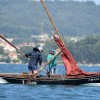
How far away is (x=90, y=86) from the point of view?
121ft

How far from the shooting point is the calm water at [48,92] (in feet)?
99.3

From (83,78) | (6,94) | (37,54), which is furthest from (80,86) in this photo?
(6,94)

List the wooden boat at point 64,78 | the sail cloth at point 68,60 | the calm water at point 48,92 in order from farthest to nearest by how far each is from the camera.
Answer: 1. the sail cloth at point 68,60
2. the wooden boat at point 64,78
3. the calm water at point 48,92

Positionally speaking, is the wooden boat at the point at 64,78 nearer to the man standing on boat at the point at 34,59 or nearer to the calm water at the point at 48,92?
the calm water at the point at 48,92

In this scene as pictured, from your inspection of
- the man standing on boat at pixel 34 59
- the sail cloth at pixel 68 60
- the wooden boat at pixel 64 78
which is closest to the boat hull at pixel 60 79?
the wooden boat at pixel 64 78

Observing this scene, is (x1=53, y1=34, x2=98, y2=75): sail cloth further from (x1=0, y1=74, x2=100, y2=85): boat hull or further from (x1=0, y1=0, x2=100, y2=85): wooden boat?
(x1=0, y1=74, x2=100, y2=85): boat hull

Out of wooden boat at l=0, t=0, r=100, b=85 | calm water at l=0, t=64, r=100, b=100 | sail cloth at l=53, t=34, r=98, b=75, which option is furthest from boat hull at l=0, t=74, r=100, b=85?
sail cloth at l=53, t=34, r=98, b=75

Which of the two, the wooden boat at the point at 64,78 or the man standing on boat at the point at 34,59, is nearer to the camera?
the wooden boat at the point at 64,78

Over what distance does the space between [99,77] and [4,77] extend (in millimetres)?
5425

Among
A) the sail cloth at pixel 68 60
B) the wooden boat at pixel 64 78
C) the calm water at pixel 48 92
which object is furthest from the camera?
the sail cloth at pixel 68 60

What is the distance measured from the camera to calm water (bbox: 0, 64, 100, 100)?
99.3ft

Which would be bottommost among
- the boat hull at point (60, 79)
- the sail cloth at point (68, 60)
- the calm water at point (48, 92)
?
the calm water at point (48, 92)

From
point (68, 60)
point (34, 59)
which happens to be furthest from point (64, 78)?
point (34, 59)

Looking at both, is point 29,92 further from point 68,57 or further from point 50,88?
point 68,57
